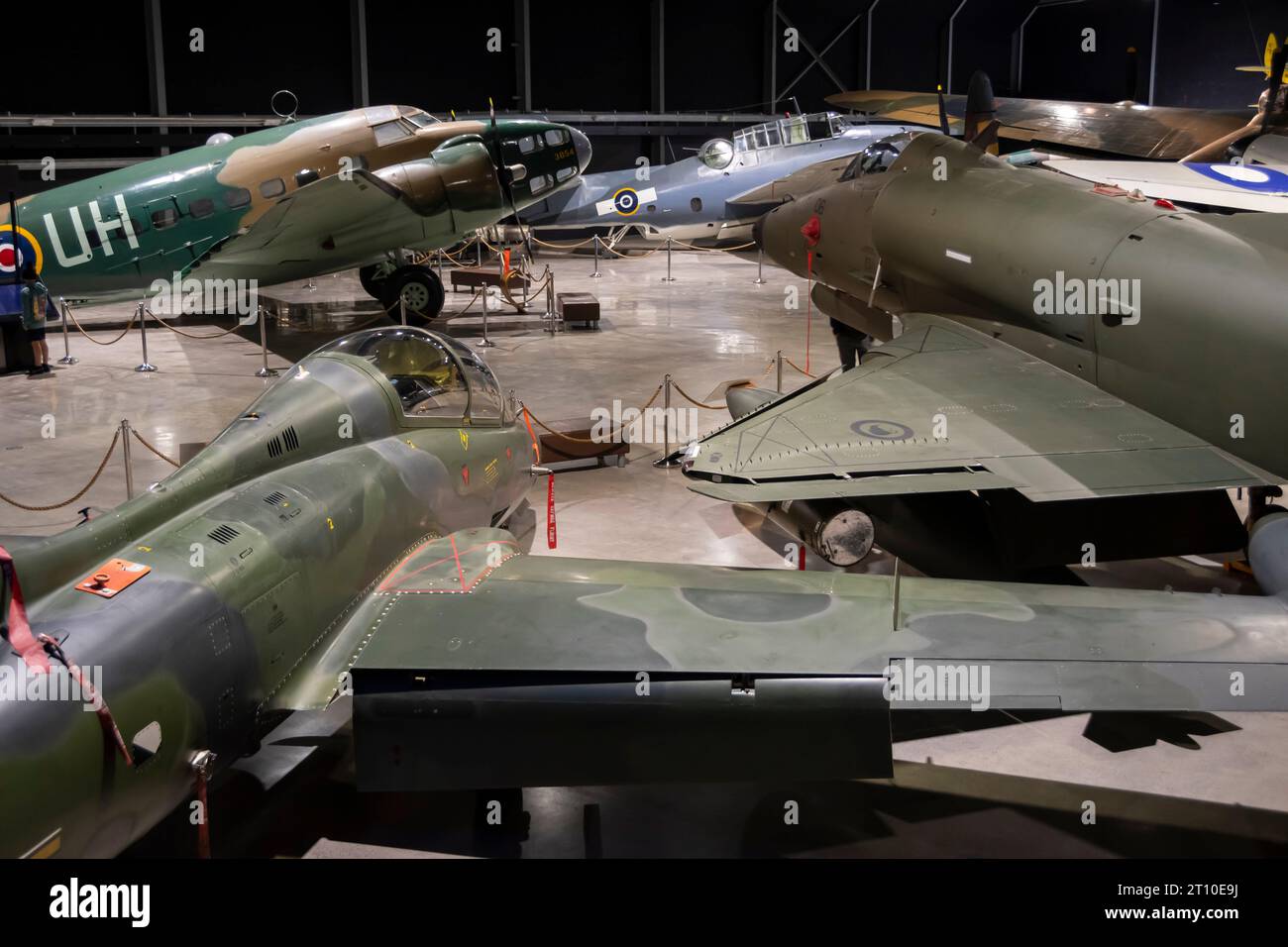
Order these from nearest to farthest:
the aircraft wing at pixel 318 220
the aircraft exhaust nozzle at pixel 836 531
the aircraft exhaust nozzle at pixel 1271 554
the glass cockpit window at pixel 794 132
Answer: the aircraft exhaust nozzle at pixel 1271 554 < the aircraft exhaust nozzle at pixel 836 531 < the aircraft wing at pixel 318 220 < the glass cockpit window at pixel 794 132

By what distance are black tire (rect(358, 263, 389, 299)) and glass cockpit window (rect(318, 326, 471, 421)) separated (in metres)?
10.4

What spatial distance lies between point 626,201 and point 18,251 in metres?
12.1

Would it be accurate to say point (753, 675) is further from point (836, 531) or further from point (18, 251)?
point (18, 251)

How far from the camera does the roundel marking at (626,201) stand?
23516mm

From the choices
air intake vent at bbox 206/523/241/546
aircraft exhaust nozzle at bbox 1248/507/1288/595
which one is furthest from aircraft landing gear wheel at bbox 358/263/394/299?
aircraft exhaust nozzle at bbox 1248/507/1288/595

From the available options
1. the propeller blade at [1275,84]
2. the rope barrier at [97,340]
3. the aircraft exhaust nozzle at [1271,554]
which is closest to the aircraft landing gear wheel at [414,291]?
the rope barrier at [97,340]

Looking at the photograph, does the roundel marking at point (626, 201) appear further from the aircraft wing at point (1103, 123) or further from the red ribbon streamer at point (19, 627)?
the red ribbon streamer at point (19, 627)

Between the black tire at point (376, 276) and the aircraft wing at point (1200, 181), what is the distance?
9555mm

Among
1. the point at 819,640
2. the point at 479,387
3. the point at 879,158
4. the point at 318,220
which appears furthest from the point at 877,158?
the point at 318,220

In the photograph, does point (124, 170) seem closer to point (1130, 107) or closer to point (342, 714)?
point (342, 714)

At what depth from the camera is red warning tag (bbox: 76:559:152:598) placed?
4523 millimetres

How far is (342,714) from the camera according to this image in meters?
6.11

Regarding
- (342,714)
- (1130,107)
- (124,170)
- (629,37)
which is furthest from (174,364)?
(629,37)

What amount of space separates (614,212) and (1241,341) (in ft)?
58.6
